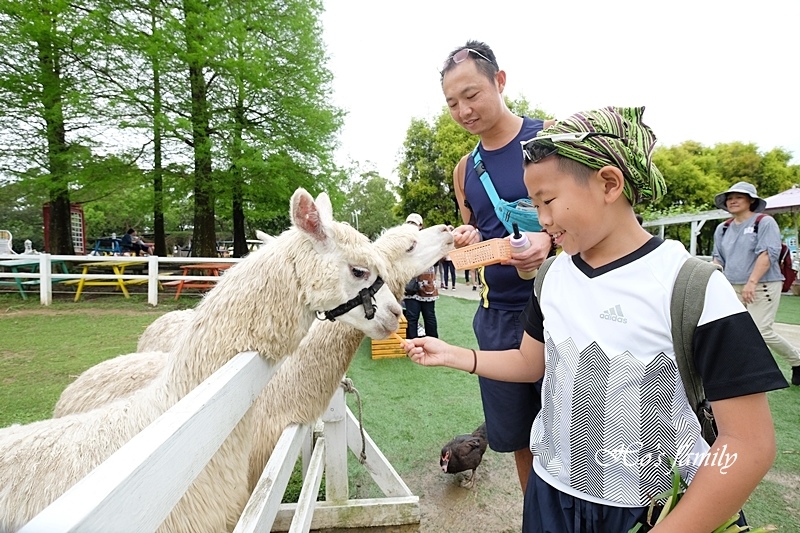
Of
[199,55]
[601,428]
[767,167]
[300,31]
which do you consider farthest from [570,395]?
[767,167]

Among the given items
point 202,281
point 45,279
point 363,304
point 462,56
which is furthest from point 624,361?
point 45,279

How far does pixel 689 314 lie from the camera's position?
87cm

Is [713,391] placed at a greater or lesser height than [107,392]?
greater

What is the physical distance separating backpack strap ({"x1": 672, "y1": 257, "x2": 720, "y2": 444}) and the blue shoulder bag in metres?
0.91

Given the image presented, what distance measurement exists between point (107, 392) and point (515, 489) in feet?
9.36

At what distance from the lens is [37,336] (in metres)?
7.10

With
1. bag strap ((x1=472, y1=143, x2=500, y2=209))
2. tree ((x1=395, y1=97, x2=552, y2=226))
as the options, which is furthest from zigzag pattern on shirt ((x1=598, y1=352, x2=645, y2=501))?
tree ((x1=395, y1=97, x2=552, y2=226))

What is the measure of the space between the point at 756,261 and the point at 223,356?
18.1ft

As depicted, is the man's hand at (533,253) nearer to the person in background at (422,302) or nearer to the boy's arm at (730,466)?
the boy's arm at (730,466)

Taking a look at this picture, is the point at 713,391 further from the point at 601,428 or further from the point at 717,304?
the point at 601,428

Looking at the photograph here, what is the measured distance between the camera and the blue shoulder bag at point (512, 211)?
1.83 metres

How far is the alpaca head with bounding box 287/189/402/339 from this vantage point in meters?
1.69

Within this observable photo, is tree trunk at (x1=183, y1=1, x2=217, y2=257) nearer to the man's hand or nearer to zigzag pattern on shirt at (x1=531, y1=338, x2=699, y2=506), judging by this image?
the man's hand

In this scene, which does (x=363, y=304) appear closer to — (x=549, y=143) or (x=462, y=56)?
(x=549, y=143)
